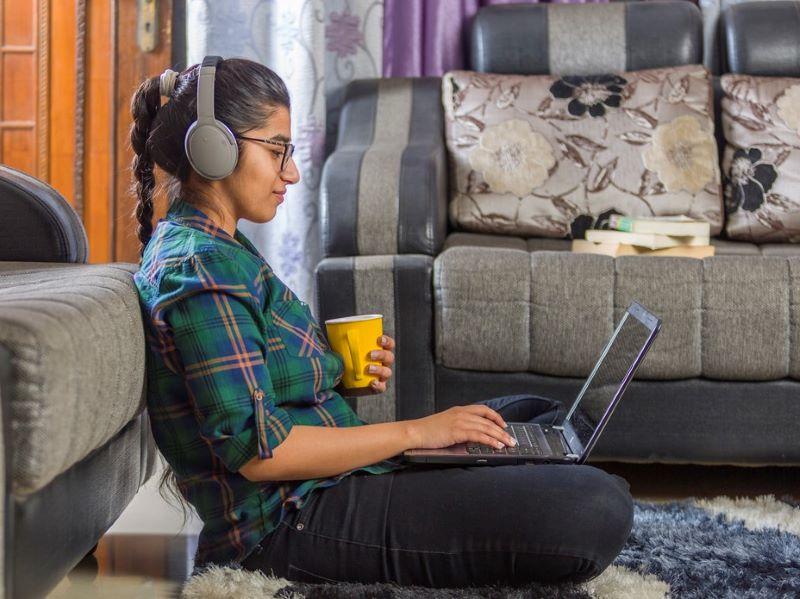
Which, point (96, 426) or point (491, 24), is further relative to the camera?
point (491, 24)

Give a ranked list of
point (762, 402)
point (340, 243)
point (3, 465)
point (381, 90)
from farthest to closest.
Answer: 1. point (381, 90)
2. point (340, 243)
3. point (762, 402)
4. point (3, 465)

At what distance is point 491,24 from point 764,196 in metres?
0.82

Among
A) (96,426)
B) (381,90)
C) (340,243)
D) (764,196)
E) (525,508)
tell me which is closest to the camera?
(96,426)

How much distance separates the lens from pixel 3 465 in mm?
760

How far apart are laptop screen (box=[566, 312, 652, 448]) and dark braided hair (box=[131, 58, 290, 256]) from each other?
1.81ft

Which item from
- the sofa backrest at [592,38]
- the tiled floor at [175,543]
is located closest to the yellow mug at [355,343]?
the tiled floor at [175,543]

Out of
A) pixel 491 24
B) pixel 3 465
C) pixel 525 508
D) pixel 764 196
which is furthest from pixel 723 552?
pixel 491 24

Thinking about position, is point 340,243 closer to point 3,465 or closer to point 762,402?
point 762,402

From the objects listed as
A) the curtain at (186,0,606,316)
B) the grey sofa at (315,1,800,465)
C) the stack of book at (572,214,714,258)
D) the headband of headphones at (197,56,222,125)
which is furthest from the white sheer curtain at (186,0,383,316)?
the headband of headphones at (197,56,222,125)

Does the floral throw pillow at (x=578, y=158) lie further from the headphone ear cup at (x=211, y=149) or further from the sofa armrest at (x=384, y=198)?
the headphone ear cup at (x=211, y=149)

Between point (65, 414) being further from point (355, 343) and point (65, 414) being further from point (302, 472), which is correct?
point (355, 343)

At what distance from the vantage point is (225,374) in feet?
3.33

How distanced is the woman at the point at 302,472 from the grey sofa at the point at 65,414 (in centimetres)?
6

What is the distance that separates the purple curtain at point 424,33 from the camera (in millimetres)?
2664
